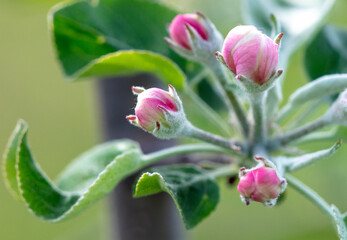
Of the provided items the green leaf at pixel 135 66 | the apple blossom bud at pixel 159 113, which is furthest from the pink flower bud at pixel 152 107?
the green leaf at pixel 135 66

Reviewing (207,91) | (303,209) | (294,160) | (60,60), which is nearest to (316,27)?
(207,91)

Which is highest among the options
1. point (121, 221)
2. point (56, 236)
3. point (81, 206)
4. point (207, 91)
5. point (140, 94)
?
point (140, 94)

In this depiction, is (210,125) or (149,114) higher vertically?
(149,114)

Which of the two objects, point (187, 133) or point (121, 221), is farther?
point (121, 221)

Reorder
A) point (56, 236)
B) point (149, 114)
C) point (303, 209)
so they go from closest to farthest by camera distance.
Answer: point (149, 114) < point (303, 209) < point (56, 236)

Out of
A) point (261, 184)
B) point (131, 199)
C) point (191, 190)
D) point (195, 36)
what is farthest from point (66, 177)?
point (261, 184)

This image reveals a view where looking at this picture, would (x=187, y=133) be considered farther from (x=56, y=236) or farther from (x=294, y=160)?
(x=56, y=236)
